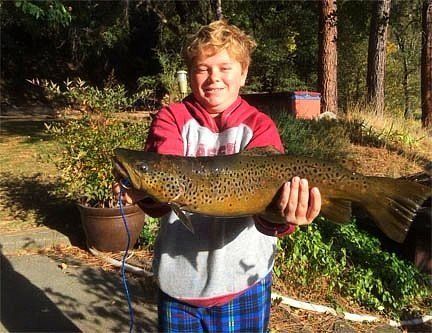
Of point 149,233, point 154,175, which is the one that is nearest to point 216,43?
point 154,175

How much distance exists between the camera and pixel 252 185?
2.18 metres

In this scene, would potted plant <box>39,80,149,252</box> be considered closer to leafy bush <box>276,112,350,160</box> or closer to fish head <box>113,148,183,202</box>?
leafy bush <box>276,112,350,160</box>

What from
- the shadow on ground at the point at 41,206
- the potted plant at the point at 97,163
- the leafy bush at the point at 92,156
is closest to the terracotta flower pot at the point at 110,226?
the potted plant at the point at 97,163

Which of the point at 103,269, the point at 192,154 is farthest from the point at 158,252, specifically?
the point at 103,269

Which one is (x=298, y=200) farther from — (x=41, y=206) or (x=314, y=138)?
(x=314, y=138)

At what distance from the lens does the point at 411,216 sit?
7.39 ft

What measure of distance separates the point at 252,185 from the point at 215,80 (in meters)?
0.52

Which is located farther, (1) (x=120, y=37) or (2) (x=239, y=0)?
(1) (x=120, y=37)

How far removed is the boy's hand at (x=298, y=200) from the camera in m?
2.12

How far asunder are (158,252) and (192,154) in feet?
1.68

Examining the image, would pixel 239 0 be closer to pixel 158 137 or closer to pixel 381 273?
pixel 381 273

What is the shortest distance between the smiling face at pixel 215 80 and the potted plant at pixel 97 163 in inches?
140

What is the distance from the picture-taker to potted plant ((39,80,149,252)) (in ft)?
18.9

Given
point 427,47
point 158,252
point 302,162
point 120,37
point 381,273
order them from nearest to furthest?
1. point 302,162
2. point 158,252
3. point 381,273
4. point 427,47
5. point 120,37
